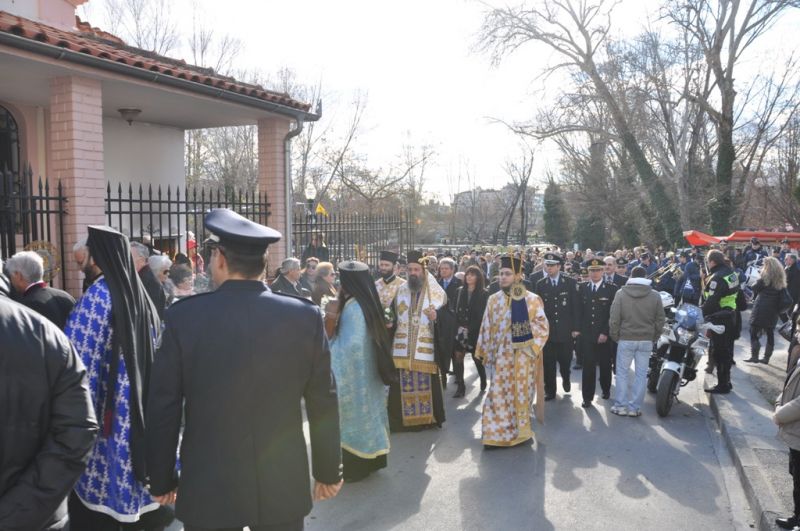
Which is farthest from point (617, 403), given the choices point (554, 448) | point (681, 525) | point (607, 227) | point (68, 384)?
point (607, 227)

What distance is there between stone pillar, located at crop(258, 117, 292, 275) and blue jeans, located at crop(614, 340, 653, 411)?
580 centimetres

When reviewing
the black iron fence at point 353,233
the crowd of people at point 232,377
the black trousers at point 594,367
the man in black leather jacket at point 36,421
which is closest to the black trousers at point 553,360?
the crowd of people at point 232,377

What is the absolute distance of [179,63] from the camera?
10742mm

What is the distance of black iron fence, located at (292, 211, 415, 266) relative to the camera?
12273 millimetres

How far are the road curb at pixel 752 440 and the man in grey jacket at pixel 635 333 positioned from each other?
998mm

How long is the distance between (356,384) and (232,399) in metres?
3.26

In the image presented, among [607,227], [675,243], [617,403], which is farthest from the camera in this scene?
[607,227]

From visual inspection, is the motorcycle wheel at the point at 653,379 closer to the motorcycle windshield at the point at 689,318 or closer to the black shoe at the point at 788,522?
the motorcycle windshield at the point at 689,318

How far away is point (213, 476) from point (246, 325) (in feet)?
2.05

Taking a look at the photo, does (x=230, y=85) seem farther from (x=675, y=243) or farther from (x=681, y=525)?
(x=675, y=243)

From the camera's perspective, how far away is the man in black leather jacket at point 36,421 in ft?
7.63

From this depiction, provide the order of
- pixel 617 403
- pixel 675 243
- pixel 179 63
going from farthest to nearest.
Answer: pixel 675 243 → pixel 179 63 → pixel 617 403

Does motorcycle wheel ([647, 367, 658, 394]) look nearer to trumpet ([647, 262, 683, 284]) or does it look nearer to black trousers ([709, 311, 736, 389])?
black trousers ([709, 311, 736, 389])

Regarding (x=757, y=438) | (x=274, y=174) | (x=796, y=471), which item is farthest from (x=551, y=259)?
(x=796, y=471)
